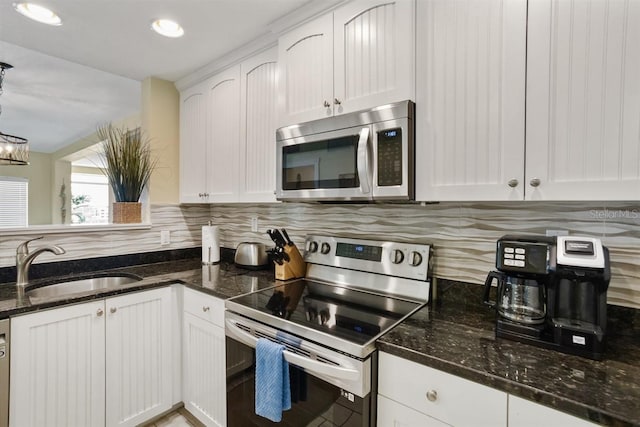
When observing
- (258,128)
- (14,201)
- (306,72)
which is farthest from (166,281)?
(14,201)

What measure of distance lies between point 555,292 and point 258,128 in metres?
1.66

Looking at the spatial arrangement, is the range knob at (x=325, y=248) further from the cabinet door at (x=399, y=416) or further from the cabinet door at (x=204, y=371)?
the cabinet door at (x=399, y=416)

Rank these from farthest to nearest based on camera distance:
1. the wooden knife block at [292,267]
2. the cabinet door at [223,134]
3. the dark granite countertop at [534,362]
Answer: the cabinet door at [223,134] → the wooden knife block at [292,267] → the dark granite countertop at [534,362]

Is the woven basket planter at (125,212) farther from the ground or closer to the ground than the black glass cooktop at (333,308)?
farther from the ground

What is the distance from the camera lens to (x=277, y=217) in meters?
2.28

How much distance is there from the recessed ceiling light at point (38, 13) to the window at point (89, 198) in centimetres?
429

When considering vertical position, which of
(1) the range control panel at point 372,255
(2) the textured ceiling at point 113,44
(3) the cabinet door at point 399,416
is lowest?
(3) the cabinet door at point 399,416

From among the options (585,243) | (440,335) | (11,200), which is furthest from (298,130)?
(11,200)

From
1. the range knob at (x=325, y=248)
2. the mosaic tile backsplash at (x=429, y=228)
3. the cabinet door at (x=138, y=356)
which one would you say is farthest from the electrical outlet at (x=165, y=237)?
the range knob at (x=325, y=248)

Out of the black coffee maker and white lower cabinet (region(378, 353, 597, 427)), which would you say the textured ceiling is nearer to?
the black coffee maker

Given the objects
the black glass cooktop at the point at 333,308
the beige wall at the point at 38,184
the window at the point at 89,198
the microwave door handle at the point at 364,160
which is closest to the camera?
the black glass cooktop at the point at 333,308

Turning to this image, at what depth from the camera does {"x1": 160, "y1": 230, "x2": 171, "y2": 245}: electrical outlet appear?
247 cm

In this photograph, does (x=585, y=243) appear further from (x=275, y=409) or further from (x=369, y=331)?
(x=275, y=409)

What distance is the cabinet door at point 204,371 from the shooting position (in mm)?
1682
